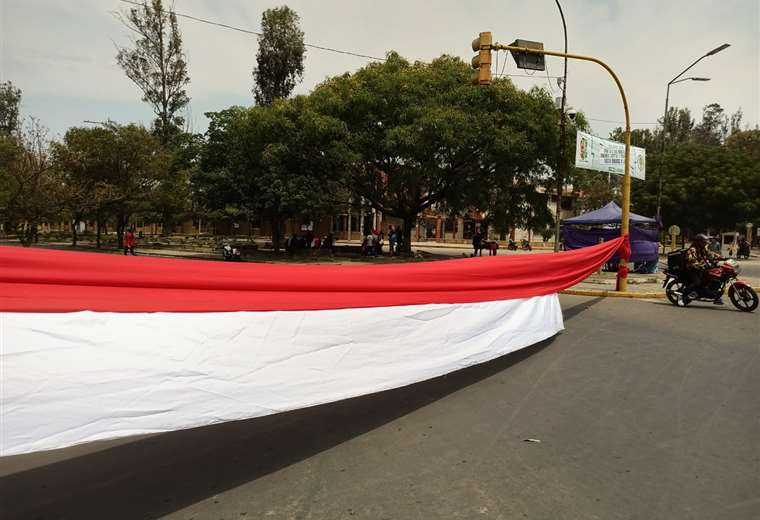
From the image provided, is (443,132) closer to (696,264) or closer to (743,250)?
(696,264)

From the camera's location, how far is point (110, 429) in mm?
2590

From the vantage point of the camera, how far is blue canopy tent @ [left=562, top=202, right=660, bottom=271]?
62.7 ft

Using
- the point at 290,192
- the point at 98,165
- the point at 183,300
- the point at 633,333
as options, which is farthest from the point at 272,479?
the point at 98,165

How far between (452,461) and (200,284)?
6.67ft

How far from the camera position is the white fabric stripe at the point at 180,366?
2.40 m

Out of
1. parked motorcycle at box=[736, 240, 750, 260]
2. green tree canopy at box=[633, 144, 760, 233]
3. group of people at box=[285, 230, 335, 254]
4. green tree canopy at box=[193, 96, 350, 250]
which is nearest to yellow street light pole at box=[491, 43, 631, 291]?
green tree canopy at box=[193, 96, 350, 250]

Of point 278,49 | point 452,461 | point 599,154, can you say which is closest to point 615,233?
point 599,154

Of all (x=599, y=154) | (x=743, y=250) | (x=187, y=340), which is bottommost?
(x=187, y=340)

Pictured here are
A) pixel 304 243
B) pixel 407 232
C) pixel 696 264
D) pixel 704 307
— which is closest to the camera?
pixel 696 264

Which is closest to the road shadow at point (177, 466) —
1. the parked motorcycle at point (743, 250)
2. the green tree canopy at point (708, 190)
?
the green tree canopy at point (708, 190)

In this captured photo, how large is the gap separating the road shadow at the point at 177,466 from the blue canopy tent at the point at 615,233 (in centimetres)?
1710

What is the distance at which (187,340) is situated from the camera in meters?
2.85

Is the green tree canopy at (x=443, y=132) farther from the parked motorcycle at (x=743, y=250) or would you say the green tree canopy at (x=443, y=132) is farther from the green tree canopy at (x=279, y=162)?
the parked motorcycle at (x=743, y=250)

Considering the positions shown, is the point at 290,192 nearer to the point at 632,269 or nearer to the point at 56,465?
the point at 632,269
